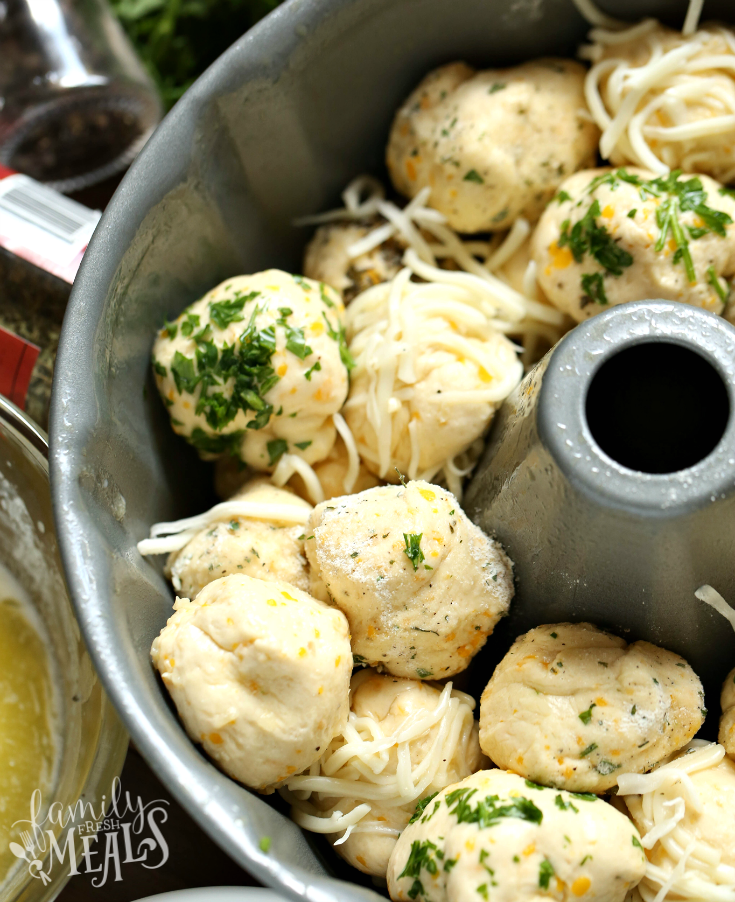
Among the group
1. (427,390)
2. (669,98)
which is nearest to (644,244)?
(669,98)

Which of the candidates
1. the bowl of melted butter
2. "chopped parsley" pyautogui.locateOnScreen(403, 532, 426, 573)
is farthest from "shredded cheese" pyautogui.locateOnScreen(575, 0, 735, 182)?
the bowl of melted butter

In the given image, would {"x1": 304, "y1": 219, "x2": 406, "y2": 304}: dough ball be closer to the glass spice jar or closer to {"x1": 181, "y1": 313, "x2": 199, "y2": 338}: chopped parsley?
{"x1": 181, "y1": 313, "x2": 199, "y2": 338}: chopped parsley

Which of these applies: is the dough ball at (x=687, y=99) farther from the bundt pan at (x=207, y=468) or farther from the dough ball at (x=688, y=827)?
the dough ball at (x=688, y=827)

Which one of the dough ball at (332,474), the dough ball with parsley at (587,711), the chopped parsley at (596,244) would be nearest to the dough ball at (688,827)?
the dough ball with parsley at (587,711)

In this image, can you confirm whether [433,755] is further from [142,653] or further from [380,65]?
[380,65]

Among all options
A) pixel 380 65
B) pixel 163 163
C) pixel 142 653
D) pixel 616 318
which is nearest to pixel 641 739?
pixel 616 318

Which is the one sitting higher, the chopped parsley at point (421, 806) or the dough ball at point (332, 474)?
the dough ball at point (332, 474)
